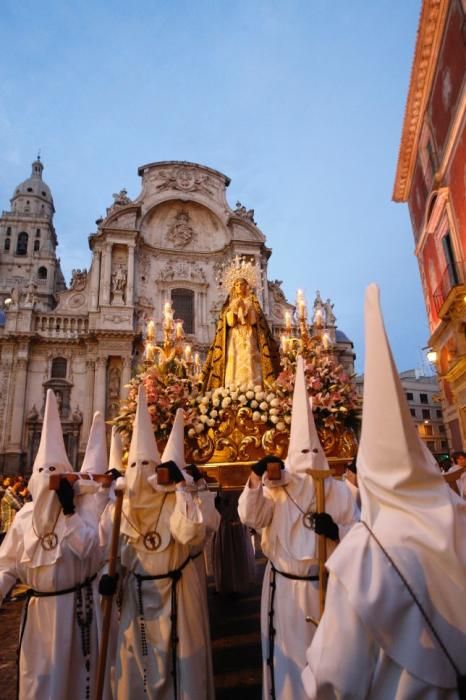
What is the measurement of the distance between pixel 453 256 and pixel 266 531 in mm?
14570

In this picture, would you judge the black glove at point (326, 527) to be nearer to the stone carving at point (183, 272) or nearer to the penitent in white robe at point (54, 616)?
the penitent in white robe at point (54, 616)

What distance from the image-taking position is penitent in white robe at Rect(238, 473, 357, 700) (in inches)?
120

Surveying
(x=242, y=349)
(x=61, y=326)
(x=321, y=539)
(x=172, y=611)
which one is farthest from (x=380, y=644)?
(x=61, y=326)

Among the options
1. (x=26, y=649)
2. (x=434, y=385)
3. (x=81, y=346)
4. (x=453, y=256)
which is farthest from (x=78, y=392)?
(x=434, y=385)

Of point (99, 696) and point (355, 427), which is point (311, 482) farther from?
point (355, 427)

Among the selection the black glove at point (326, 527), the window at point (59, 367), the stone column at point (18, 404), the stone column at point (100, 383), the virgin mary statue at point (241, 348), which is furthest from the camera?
the window at point (59, 367)

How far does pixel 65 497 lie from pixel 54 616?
940mm

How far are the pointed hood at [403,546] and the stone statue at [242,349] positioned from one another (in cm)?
507

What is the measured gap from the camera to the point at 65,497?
11.2ft

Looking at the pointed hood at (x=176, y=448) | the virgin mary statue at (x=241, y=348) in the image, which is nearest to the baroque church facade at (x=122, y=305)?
the virgin mary statue at (x=241, y=348)

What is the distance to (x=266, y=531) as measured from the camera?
3424mm

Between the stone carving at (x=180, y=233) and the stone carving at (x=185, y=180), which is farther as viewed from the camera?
the stone carving at (x=185, y=180)

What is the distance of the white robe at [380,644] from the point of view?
4.31 ft

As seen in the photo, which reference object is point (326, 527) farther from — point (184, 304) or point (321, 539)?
point (184, 304)
